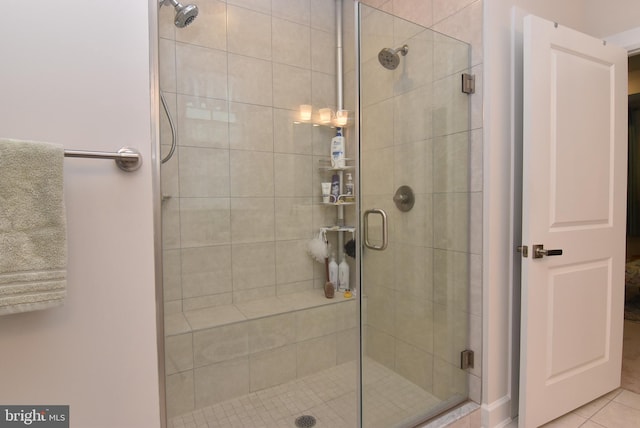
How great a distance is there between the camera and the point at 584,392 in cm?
170

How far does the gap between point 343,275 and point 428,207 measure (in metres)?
0.81

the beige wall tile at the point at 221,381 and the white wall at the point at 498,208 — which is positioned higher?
the white wall at the point at 498,208

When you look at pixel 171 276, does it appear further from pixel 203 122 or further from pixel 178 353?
pixel 203 122

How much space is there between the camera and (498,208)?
1.57 meters

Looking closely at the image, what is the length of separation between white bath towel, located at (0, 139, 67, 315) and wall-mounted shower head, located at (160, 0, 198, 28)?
0.83m

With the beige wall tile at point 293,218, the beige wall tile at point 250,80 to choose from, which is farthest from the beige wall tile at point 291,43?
the beige wall tile at point 293,218

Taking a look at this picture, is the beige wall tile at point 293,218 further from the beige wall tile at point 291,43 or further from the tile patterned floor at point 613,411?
the tile patterned floor at point 613,411

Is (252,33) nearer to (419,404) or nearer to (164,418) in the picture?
(164,418)

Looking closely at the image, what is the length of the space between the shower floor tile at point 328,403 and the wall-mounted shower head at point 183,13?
1635 millimetres

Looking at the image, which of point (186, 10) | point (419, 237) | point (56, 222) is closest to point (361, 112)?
point (419, 237)

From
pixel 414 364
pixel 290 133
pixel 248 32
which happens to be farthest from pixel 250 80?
pixel 414 364

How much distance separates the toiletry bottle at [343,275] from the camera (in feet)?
7.00

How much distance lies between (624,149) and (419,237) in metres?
1.28

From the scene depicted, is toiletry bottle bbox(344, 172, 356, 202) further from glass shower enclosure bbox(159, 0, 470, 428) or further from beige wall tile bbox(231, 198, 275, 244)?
beige wall tile bbox(231, 198, 275, 244)
